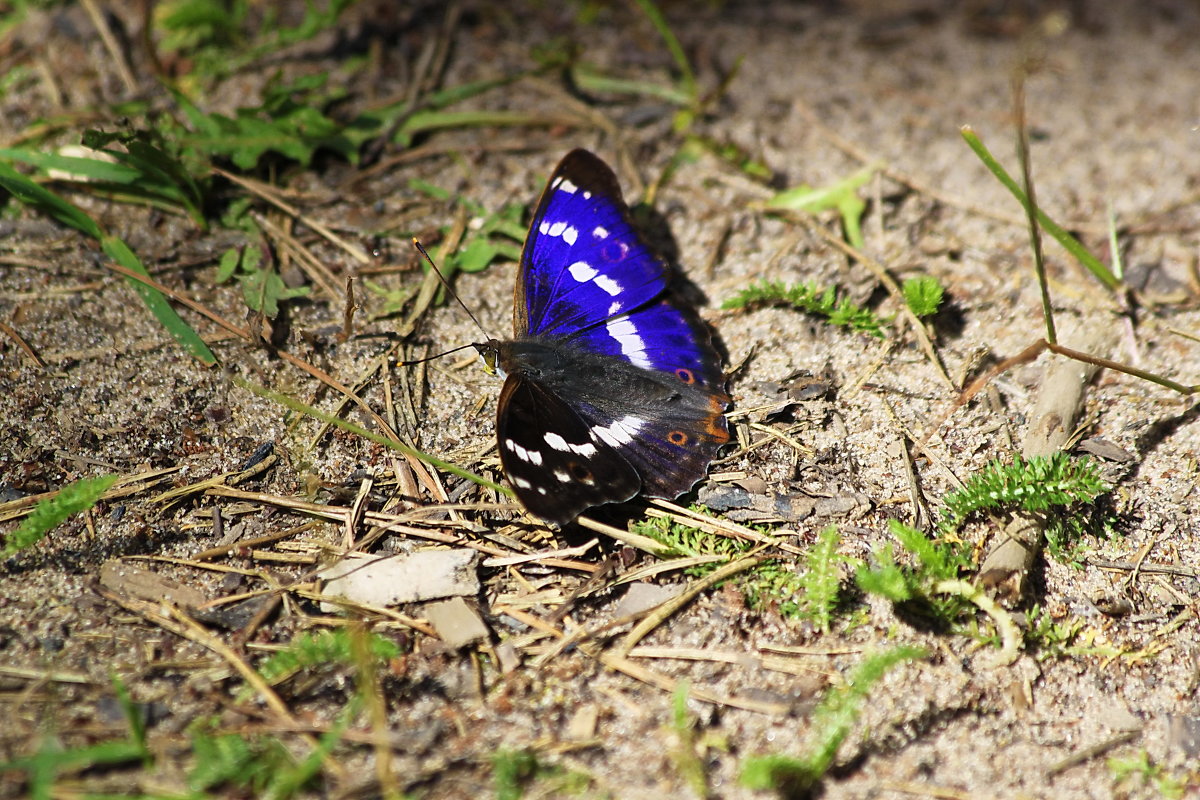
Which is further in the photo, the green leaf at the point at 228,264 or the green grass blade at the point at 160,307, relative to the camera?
the green leaf at the point at 228,264

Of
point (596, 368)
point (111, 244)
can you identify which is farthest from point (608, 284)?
point (111, 244)

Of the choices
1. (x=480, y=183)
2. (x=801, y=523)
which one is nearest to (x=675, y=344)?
(x=801, y=523)

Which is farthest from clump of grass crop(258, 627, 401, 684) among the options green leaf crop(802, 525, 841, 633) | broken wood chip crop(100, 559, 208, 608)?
green leaf crop(802, 525, 841, 633)

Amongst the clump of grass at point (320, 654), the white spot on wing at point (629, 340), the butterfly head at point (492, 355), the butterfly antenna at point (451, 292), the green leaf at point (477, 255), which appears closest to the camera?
the clump of grass at point (320, 654)

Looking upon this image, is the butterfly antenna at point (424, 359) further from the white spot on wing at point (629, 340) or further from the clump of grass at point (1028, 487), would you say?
the clump of grass at point (1028, 487)

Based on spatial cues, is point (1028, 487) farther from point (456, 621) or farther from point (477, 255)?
point (477, 255)

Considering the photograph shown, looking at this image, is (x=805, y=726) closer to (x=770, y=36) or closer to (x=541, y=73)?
(x=541, y=73)

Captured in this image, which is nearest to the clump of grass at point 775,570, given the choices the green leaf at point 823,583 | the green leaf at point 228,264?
the green leaf at point 823,583
